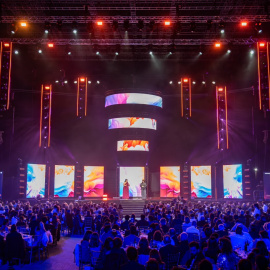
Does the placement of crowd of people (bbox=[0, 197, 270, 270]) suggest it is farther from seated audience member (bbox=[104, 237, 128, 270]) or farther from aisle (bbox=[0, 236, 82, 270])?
aisle (bbox=[0, 236, 82, 270])

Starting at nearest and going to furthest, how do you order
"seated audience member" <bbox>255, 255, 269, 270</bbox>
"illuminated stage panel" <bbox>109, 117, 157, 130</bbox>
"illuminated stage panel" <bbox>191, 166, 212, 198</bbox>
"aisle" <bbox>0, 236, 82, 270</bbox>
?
"seated audience member" <bbox>255, 255, 269, 270</bbox>, "aisle" <bbox>0, 236, 82, 270</bbox>, "illuminated stage panel" <bbox>109, 117, 157, 130</bbox>, "illuminated stage panel" <bbox>191, 166, 212, 198</bbox>

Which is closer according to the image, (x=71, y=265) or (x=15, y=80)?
(x=71, y=265)

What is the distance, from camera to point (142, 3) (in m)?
19.1

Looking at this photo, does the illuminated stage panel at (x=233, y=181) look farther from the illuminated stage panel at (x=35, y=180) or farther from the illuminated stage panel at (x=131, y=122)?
the illuminated stage panel at (x=35, y=180)

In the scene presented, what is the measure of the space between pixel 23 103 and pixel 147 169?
11587 millimetres

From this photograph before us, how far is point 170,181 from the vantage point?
30.7 meters

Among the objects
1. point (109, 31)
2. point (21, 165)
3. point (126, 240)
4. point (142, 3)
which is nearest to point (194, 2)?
point (142, 3)

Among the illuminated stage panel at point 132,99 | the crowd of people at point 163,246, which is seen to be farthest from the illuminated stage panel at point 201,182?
the crowd of people at point 163,246

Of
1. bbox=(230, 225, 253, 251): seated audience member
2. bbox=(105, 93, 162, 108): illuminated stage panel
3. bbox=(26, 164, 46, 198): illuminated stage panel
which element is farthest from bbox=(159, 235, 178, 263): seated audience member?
bbox=(105, 93, 162, 108): illuminated stage panel

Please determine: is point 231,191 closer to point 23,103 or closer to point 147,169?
point 147,169

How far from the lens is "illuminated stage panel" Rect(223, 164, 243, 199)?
1084 inches

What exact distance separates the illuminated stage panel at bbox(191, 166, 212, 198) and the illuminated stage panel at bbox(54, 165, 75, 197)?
32.9 ft

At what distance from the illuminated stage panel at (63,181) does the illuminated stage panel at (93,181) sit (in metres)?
1.23

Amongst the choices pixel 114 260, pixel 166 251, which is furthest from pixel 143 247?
pixel 114 260
